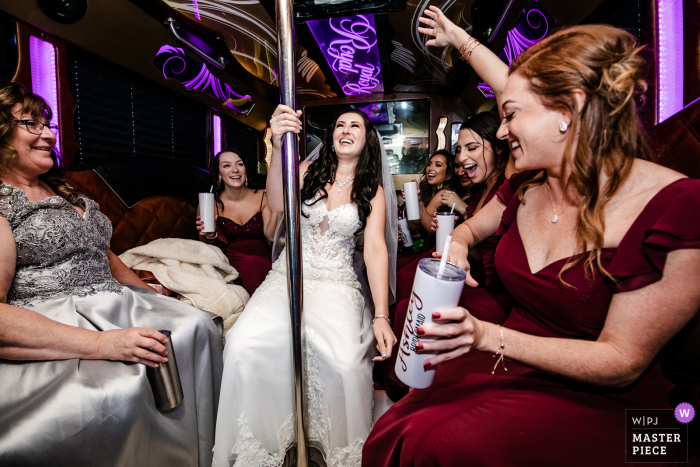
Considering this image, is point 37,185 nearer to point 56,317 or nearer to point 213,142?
point 56,317

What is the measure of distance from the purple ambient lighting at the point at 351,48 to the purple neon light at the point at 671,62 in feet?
7.75

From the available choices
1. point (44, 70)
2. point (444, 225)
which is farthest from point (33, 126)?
point (444, 225)

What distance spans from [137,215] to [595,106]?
3.08 m

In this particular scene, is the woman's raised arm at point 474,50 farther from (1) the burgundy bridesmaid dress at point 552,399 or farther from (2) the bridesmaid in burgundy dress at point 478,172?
(1) the burgundy bridesmaid dress at point 552,399

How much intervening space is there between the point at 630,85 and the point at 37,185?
225cm

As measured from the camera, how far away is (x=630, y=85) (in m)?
0.81

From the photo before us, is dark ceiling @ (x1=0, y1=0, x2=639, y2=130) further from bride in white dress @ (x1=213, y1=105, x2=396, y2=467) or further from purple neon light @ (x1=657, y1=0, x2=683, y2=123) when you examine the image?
bride in white dress @ (x1=213, y1=105, x2=396, y2=467)

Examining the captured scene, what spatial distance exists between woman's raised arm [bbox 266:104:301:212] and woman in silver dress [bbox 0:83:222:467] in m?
0.76

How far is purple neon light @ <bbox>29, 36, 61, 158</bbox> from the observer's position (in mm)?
2471

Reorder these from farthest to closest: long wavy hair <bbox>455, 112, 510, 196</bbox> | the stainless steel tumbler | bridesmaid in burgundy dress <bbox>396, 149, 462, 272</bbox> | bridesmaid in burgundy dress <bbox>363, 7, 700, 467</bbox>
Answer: bridesmaid in burgundy dress <bbox>396, 149, 462, 272</bbox> → long wavy hair <bbox>455, 112, 510, 196</bbox> → the stainless steel tumbler → bridesmaid in burgundy dress <bbox>363, 7, 700, 467</bbox>

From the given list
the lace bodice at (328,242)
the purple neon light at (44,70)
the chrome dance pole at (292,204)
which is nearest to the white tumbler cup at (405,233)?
the lace bodice at (328,242)

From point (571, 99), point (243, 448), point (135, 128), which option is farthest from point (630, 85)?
point (135, 128)

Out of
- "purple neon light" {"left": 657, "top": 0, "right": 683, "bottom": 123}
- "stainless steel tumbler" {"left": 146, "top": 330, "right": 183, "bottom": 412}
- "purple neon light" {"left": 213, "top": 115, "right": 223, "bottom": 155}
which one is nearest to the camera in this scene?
"stainless steel tumbler" {"left": 146, "top": 330, "right": 183, "bottom": 412}

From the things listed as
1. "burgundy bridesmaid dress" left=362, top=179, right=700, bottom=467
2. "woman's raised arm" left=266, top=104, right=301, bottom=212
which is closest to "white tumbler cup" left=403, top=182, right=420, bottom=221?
"woman's raised arm" left=266, top=104, right=301, bottom=212
